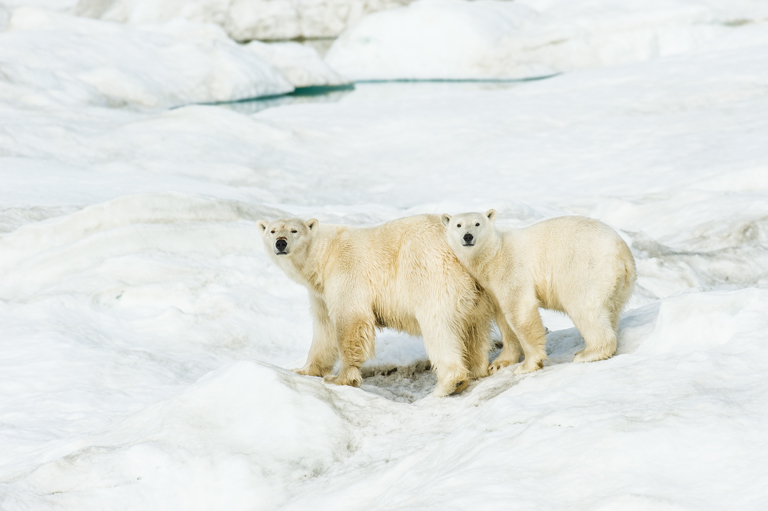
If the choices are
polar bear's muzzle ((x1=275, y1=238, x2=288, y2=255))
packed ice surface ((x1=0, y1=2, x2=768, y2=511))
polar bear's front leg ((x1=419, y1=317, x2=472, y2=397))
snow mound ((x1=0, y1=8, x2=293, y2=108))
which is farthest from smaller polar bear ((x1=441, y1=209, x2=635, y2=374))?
snow mound ((x1=0, y1=8, x2=293, y2=108))

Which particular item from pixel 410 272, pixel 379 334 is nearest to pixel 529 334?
pixel 410 272

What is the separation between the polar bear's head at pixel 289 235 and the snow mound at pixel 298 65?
21790mm

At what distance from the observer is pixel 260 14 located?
32.4m

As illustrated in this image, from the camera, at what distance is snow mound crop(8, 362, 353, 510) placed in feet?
11.7

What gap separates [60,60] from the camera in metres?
19.0

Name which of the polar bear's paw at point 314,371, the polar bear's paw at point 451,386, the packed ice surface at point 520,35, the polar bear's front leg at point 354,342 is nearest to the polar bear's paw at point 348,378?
the polar bear's front leg at point 354,342

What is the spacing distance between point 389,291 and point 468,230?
774mm

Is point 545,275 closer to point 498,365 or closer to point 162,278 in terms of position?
point 498,365

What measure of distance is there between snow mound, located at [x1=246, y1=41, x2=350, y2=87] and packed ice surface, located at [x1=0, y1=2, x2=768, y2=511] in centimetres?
897

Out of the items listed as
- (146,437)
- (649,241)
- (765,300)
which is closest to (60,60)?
(649,241)

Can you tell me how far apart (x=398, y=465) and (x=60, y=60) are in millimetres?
18773

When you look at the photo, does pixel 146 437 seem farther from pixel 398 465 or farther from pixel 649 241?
pixel 649 241

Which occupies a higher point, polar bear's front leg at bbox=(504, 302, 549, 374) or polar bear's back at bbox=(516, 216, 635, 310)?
polar bear's back at bbox=(516, 216, 635, 310)

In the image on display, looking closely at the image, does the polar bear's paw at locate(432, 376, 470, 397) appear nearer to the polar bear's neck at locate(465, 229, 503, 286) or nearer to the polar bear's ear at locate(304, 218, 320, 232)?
the polar bear's neck at locate(465, 229, 503, 286)
